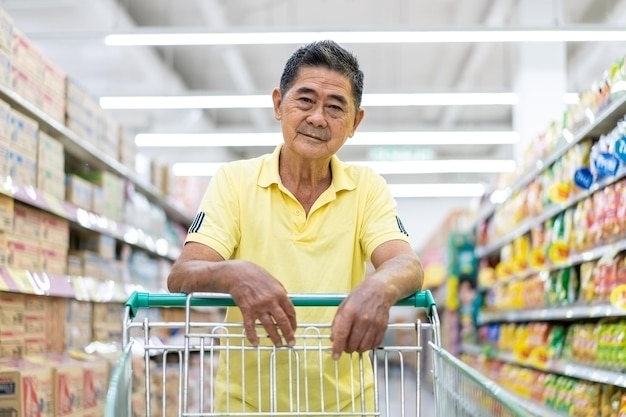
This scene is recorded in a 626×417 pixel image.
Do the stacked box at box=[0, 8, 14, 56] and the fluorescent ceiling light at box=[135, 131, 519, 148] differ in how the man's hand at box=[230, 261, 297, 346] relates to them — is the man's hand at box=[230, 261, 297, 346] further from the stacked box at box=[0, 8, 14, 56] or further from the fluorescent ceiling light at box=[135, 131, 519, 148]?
the fluorescent ceiling light at box=[135, 131, 519, 148]

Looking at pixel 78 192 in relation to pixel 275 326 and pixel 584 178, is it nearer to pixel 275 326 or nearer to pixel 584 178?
→ pixel 584 178

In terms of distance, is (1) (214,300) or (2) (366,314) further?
(1) (214,300)

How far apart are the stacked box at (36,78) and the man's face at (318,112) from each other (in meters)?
2.06

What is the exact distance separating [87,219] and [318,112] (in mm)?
3018

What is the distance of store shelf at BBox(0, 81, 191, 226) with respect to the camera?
3.96 m

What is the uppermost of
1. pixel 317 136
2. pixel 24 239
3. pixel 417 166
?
pixel 417 166

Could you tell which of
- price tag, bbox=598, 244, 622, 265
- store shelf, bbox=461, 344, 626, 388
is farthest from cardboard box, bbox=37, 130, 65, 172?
store shelf, bbox=461, 344, 626, 388

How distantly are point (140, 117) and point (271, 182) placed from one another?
46.3ft

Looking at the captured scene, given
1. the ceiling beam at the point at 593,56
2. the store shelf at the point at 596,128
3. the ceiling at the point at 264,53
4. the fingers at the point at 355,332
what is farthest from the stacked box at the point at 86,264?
the ceiling beam at the point at 593,56

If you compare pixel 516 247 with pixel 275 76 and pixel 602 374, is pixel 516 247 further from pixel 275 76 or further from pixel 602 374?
pixel 275 76

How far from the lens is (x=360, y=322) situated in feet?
5.93

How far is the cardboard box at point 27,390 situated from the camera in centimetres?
322

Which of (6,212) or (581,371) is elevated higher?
(6,212)

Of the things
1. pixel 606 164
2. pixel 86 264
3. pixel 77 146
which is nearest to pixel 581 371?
pixel 606 164
